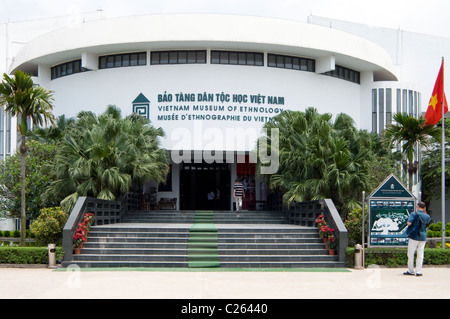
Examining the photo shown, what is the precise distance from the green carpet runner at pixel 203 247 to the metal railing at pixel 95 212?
3.33 metres

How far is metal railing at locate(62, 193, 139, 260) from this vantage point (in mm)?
14914

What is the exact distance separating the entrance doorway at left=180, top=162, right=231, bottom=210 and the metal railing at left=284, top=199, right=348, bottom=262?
7838mm

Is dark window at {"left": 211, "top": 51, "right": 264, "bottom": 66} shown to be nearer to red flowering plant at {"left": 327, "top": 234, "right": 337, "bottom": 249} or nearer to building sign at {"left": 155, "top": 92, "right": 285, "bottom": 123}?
building sign at {"left": 155, "top": 92, "right": 285, "bottom": 123}

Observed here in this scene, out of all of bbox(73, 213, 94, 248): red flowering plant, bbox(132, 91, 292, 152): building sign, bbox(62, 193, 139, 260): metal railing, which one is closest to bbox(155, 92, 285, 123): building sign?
bbox(132, 91, 292, 152): building sign

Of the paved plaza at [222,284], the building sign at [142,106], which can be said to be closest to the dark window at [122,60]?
the building sign at [142,106]

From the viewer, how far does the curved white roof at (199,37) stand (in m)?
24.2

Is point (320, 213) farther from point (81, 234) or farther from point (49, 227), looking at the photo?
point (49, 227)

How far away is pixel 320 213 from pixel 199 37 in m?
10.8

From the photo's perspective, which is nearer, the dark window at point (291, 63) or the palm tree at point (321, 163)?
the palm tree at point (321, 163)

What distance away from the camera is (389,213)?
581 inches

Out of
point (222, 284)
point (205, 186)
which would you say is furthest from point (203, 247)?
point (205, 186)

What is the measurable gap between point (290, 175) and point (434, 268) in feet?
22.0

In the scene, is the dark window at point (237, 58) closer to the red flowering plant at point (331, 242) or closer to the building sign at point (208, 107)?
the building sign at point (208, 107)

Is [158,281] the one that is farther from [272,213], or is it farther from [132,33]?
[132,33]
